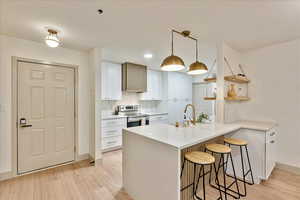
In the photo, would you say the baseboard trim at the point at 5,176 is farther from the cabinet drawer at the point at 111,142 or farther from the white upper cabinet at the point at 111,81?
the white upper cabinet at the point at 111,81

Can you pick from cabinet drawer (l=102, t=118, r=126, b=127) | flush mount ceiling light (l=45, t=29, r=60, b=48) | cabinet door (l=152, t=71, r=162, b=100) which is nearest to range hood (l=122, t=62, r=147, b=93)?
cabinet door (l=152, t=71, r=162, b=100)

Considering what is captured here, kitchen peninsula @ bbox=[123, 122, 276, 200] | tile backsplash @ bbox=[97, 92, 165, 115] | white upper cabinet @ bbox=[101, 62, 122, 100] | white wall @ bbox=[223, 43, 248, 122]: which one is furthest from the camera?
tile backsplash @ bbox=[97, 92, 165, 115]

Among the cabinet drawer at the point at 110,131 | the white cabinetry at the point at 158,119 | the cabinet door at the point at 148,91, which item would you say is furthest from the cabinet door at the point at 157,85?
the cabinet drawer at the point at 110,131

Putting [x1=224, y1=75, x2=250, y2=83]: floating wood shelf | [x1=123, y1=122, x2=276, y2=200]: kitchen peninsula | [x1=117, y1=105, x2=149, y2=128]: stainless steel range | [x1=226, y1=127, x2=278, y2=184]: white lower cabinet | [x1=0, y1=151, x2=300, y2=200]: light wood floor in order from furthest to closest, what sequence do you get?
1. [x1=117, y1=105, x2=149, y2=128]: stainless steel range
2. [x1=224, y1=75, x2=250, y2=83]: floating wood shelf
3. [x1=226, y1=127, x2=278, y2=184]: white lower cabinet
4. [x1=0, y1=151, x2=300, y2=200]: light wood floor
5. [x1=123, y1=122, x2=276, y2=200]: kitchen peninsula

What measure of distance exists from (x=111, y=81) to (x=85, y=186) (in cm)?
254

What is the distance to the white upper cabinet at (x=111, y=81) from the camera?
3810 mm

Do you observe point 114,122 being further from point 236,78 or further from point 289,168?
point 289,168

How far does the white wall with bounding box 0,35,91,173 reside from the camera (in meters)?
2.35

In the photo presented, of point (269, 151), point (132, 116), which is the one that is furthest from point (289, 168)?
point (132, 116)

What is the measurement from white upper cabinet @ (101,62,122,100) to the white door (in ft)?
2.82

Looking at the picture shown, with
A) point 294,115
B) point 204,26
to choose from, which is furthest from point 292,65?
point 204,26

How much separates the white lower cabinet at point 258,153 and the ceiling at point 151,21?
63.4 inches

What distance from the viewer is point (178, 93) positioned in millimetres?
5398

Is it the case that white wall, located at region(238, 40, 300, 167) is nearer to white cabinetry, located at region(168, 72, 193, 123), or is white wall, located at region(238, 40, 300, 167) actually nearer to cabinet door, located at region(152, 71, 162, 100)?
white cabinetry, located at region(168, 72, 193, 123)
